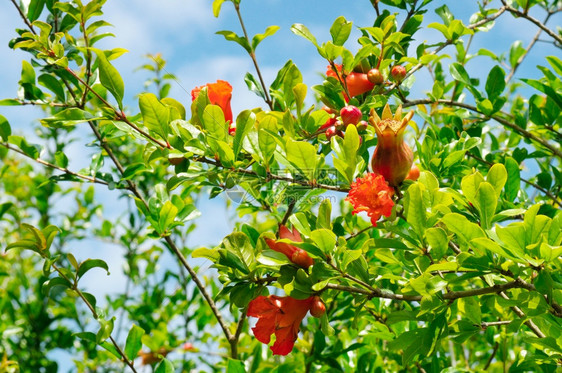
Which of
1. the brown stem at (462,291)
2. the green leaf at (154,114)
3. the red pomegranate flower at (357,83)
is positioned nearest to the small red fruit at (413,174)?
the brown stem at (462,291)

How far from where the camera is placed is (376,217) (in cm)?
102

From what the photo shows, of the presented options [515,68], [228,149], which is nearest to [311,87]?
[228,149]

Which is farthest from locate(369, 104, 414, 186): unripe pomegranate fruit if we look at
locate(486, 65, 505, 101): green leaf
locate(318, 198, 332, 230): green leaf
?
locate(486, 65, 505, 101): green leaf

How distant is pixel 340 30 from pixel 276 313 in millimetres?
670

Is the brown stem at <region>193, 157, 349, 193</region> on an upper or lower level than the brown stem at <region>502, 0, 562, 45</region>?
lower

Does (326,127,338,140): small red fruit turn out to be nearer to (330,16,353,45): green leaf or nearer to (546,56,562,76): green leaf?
(330,16,353,45): green leaf

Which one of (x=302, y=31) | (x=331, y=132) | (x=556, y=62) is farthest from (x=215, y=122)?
(x=556, y=62)

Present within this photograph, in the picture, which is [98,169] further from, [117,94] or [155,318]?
[155,318]

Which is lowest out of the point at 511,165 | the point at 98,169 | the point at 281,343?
the point at 281,343

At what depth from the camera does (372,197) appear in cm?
101

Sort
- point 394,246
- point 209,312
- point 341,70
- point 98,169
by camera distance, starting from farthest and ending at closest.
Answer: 1. point 209,312
2. point 98,169
3. point 341,70
4. point 394,246

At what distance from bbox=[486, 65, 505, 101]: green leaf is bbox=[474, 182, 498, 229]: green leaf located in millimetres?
827

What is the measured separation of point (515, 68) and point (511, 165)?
3.83 ft

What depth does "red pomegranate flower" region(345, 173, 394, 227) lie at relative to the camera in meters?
1.00
